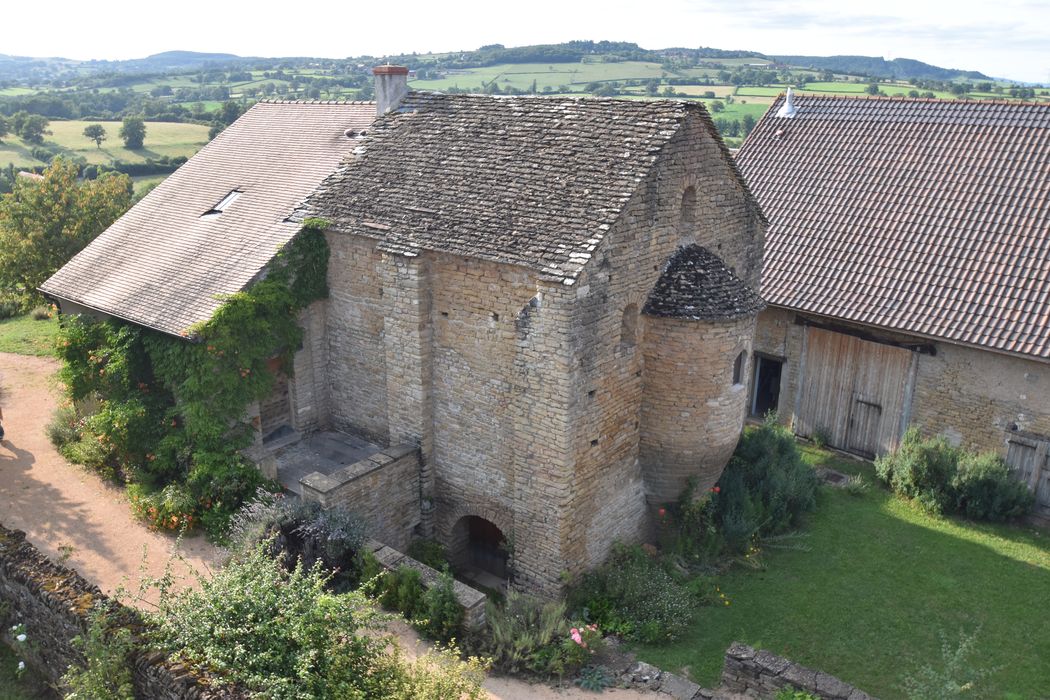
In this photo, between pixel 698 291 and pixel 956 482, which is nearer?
pixel 698 291

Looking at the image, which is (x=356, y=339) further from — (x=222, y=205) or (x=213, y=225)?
(x=222, y=205)

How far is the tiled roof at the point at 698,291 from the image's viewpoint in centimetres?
1338

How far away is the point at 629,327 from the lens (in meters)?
13.4

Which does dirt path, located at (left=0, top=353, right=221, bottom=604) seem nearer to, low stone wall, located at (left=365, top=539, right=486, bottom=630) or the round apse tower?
low stone wall, located at (left=365, top=539, right=486, bottom=630)

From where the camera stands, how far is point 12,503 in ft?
49.6

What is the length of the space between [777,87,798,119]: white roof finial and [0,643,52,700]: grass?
22.5 meters

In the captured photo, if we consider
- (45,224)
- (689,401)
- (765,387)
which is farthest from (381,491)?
(45,224)

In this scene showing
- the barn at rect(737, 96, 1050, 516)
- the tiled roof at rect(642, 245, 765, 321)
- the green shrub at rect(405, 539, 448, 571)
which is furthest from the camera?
the barn at rect(737, 96, 1050, 516)

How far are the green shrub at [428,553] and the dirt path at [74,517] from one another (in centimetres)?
345

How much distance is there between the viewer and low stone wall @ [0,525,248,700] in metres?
8.34

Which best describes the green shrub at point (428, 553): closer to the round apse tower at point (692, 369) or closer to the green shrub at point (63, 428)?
the round apse tower at point (692, 369)

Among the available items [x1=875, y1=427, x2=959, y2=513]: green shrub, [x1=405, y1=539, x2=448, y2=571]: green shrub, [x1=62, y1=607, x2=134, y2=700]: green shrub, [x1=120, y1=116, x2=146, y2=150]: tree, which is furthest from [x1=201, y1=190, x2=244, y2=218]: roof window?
[x1=120, y1=116, x2=146, y2=150]: tree

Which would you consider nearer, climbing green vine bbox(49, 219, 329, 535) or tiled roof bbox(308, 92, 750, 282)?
tiled roof bbox(308, 92, 750, 282)

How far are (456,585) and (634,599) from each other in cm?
316
